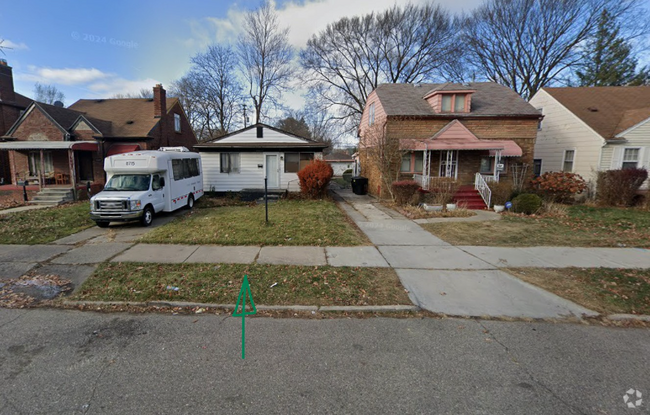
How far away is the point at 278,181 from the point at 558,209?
13.7 meters

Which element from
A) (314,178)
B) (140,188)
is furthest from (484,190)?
(140,188)

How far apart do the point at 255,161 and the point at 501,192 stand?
13.0m

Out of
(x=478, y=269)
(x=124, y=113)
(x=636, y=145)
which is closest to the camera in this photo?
(x=478, y=269)

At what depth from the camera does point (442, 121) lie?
1708 centimetres

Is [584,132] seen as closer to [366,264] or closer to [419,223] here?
[419,223]

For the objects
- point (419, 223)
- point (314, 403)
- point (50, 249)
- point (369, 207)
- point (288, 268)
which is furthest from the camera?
point (369, 207)

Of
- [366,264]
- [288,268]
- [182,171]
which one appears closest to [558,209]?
[366,264]

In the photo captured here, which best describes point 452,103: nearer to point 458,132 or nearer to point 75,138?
point 458,132

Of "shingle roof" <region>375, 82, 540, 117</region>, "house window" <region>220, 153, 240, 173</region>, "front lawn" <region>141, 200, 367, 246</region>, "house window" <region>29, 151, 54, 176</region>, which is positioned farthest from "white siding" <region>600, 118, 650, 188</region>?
"house window" <region>29, 151, 54, 176</region>

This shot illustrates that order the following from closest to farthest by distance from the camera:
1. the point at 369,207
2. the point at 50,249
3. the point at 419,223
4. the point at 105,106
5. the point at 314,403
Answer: the point at 314,403 < the point at 50,249 < the point at 419,223 < the point at 369,207 < the point at 105,106

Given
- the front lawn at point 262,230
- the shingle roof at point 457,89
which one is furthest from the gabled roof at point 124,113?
the shingle roof at point 457,89

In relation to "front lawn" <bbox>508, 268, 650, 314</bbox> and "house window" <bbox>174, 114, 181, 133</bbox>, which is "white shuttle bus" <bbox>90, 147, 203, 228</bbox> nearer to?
"front lawn" <bbox>508, 268, 650, 314</bbox>

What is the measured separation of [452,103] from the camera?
56.2 feet

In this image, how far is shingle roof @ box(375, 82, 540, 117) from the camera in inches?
666
